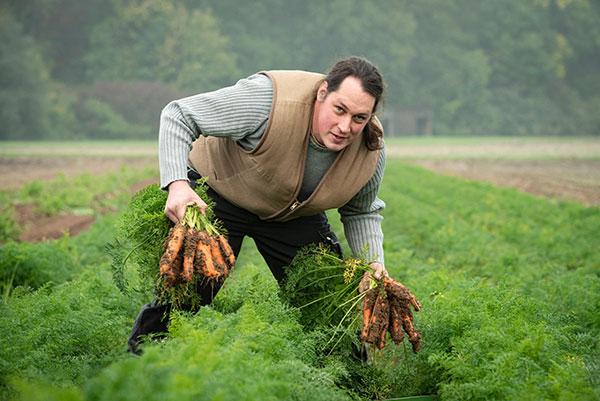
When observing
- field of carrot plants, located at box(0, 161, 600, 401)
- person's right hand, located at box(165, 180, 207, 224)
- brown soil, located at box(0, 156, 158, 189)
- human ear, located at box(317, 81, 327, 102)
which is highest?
human ear, located at box(317, 81, 327, 102)

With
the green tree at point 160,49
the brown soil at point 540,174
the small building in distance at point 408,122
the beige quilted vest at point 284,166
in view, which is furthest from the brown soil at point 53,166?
the small building in distance at point 408,122

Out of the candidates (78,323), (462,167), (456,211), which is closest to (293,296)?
(78,323)

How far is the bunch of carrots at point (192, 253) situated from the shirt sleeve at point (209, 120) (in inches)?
12.7

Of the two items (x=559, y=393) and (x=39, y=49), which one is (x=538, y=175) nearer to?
(x=559, y=393)

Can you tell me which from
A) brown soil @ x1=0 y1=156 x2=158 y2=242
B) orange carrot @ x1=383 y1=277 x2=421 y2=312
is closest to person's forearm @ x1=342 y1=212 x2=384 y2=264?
orange carrot @ x1=383 y1=277 x2=421 y2=312

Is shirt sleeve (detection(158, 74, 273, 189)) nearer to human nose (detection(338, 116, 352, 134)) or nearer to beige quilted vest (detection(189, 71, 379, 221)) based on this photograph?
beige quilted vest (detection(189, 71, 379, 221))

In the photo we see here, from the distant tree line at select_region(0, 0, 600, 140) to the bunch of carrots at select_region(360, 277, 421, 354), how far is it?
53974mm

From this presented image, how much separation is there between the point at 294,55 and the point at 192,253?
7092cm

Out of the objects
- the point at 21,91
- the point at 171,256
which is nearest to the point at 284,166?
the point at 171,256

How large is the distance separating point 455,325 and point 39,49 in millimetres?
65706

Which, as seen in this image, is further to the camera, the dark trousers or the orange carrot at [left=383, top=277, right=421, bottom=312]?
the dark trousers

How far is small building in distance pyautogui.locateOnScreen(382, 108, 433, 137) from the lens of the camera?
66.2 m

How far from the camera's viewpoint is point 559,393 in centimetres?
303

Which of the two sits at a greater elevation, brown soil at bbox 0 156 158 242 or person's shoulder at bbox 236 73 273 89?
person's shoulder at bbox 236 73 273 89
